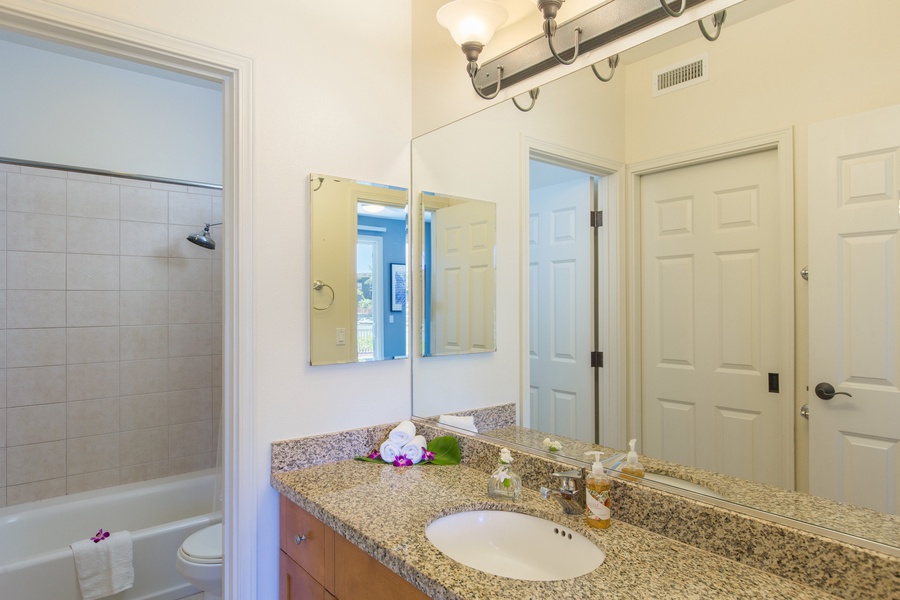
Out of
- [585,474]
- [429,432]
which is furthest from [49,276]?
[585,474]

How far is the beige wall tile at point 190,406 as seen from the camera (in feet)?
9.86

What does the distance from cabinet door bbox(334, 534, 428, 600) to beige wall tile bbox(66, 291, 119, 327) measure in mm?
2216

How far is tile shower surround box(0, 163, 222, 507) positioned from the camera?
2562 millimetres

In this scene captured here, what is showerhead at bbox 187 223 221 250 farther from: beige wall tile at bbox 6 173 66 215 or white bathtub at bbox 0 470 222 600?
white bathtub at bbox 0 470 222 600

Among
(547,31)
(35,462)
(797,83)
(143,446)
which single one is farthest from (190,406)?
(797,83)

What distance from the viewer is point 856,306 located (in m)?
0.91

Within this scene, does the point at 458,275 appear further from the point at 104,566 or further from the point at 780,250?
the point at 104,566

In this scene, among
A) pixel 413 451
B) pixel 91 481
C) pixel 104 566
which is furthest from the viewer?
pixel 91 481

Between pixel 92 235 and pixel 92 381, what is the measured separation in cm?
77

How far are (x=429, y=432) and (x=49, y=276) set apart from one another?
2199 mm

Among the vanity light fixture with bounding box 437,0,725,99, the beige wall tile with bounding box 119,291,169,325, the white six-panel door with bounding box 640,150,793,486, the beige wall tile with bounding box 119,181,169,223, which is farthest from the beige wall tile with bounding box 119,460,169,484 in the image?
the white six-panel door with bounding box 640,150,793,486

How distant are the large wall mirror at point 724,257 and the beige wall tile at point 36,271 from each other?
8.07 ft

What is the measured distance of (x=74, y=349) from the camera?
106 inches

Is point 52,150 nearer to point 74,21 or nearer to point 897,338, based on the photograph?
point 74,21
